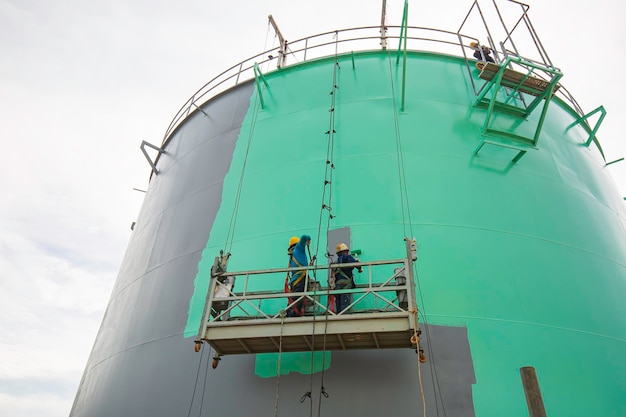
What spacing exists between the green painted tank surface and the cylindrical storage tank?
4cm

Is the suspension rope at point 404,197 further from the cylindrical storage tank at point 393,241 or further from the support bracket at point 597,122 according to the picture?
the support bracket at point 597,122

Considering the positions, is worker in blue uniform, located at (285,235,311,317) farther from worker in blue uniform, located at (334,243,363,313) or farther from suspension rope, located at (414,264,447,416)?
suspension rope, located at (414,264,447,416)

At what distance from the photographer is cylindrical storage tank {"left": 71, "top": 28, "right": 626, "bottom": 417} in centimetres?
724

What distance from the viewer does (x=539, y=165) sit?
1044cm

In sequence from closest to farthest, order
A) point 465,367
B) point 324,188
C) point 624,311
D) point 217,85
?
point 465,367, point 624,311, point 324,188, point 217,85

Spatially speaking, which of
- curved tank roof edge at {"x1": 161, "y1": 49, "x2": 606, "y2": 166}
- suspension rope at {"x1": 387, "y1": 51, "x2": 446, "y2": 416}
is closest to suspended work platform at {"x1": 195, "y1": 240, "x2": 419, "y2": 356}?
suspension rope at {"x1": 387, "y1": 51, "x2": 446, "y2": 416}

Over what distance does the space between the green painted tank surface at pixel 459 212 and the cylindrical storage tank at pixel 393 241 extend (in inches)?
1.4

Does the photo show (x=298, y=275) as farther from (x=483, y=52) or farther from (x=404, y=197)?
(x=483, y=52)

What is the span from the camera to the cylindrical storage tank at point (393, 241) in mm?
7238

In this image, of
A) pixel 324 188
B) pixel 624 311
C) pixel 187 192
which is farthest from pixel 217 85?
pixel 624 311

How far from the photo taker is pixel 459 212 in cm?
896

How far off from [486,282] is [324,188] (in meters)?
4.04

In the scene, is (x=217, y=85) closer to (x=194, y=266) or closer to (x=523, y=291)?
(x=194, y=266)

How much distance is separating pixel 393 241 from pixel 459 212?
1.71 metres
